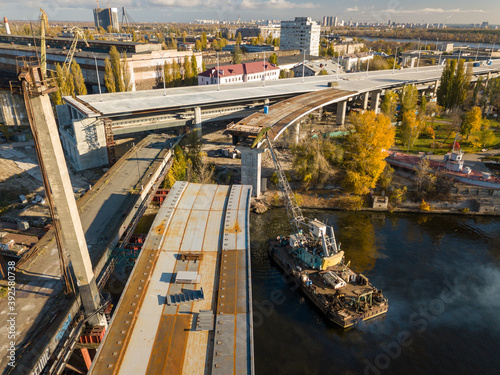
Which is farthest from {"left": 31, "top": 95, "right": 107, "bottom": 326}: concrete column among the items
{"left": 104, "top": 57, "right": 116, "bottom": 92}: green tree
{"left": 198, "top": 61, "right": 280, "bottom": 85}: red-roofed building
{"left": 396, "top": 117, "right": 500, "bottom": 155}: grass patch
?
{"left": 198, "top": 61, "right": 280, "bottom": 85}: red-roofed building

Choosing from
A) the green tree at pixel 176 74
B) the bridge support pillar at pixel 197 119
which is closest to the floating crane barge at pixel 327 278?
the bridge support pillar at pixel 197 119

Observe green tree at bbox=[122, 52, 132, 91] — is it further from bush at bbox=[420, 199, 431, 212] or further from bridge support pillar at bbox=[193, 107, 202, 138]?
bush at bbox=[420, 199, 431, 212]

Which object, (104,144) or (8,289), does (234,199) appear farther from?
(104,144)

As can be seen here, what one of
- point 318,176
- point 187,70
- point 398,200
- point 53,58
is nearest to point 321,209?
point 318,176

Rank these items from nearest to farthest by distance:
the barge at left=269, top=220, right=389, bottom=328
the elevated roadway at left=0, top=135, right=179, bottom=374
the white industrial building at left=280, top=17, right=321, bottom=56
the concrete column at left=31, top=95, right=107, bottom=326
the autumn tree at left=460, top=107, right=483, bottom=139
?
the concrete column at left=31, top=95, right=107, bottom=326
the elevated roadway at left=0, top=135, right=179, bottom=374
the barge at left=269, top=220, right=389, bottom=328
the autumn tree at left=460, top=107, right=483, bottom=139
the white industrial building at left=280, top=17, right=321, bottom=56

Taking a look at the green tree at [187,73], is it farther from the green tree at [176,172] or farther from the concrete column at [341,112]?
the green tree at [176,172]

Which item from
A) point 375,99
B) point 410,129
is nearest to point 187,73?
point 375,99
